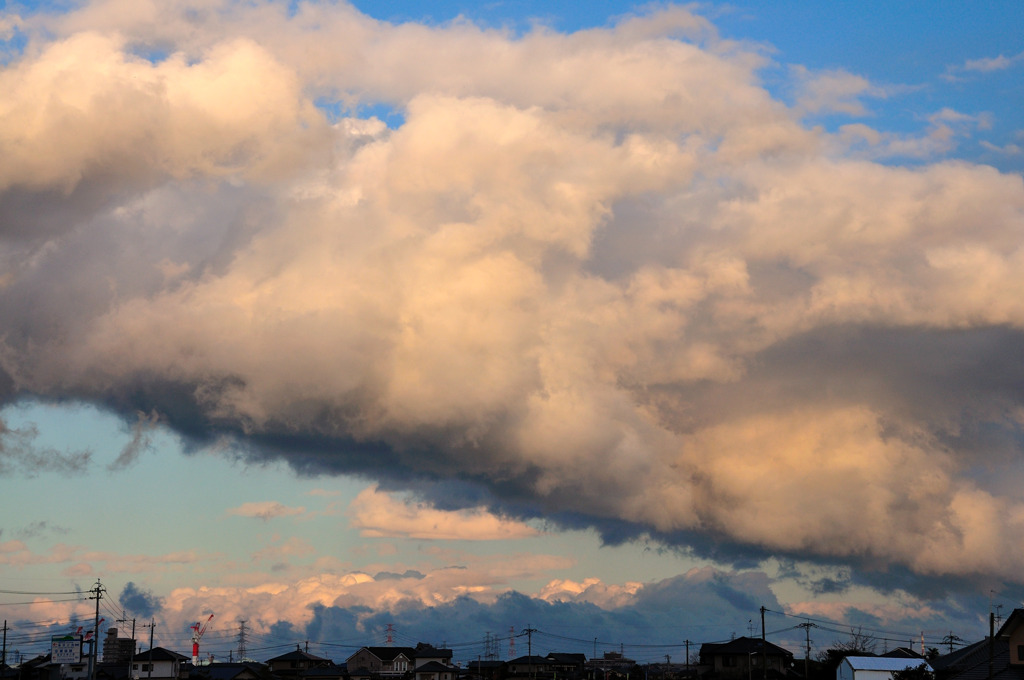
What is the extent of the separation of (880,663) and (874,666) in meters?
1.60

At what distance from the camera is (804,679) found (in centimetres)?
19500

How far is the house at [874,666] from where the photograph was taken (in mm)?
152375

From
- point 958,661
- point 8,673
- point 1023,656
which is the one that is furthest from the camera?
point 8,673

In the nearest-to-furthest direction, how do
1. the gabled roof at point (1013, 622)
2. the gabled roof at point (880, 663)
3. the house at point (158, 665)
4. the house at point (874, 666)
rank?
the gabled roof at point (1013, 622) → the house at point (874, 666) → the gabled roof at point (880, 663) → the house at point (158, 665)

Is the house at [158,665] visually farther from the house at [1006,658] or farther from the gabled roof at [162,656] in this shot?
the house at [1006,658]

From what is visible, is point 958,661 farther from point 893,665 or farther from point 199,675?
point 199,675

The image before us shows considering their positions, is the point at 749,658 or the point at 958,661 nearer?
the point at 958,661

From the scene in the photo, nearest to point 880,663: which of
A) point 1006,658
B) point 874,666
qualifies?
point 874,666

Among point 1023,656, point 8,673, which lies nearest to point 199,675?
point 8,673

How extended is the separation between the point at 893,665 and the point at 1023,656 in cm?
3520

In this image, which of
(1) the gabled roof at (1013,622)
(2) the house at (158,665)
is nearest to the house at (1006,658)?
(1) the gabled roof at (1013,622)

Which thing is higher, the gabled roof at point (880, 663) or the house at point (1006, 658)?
the house at point (1006, 658)

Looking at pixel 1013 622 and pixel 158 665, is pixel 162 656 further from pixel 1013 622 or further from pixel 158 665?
pixel 1013 622

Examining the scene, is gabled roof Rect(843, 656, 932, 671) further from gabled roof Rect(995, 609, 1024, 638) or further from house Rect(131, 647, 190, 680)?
house Rect(131, 647, 190, 680)
